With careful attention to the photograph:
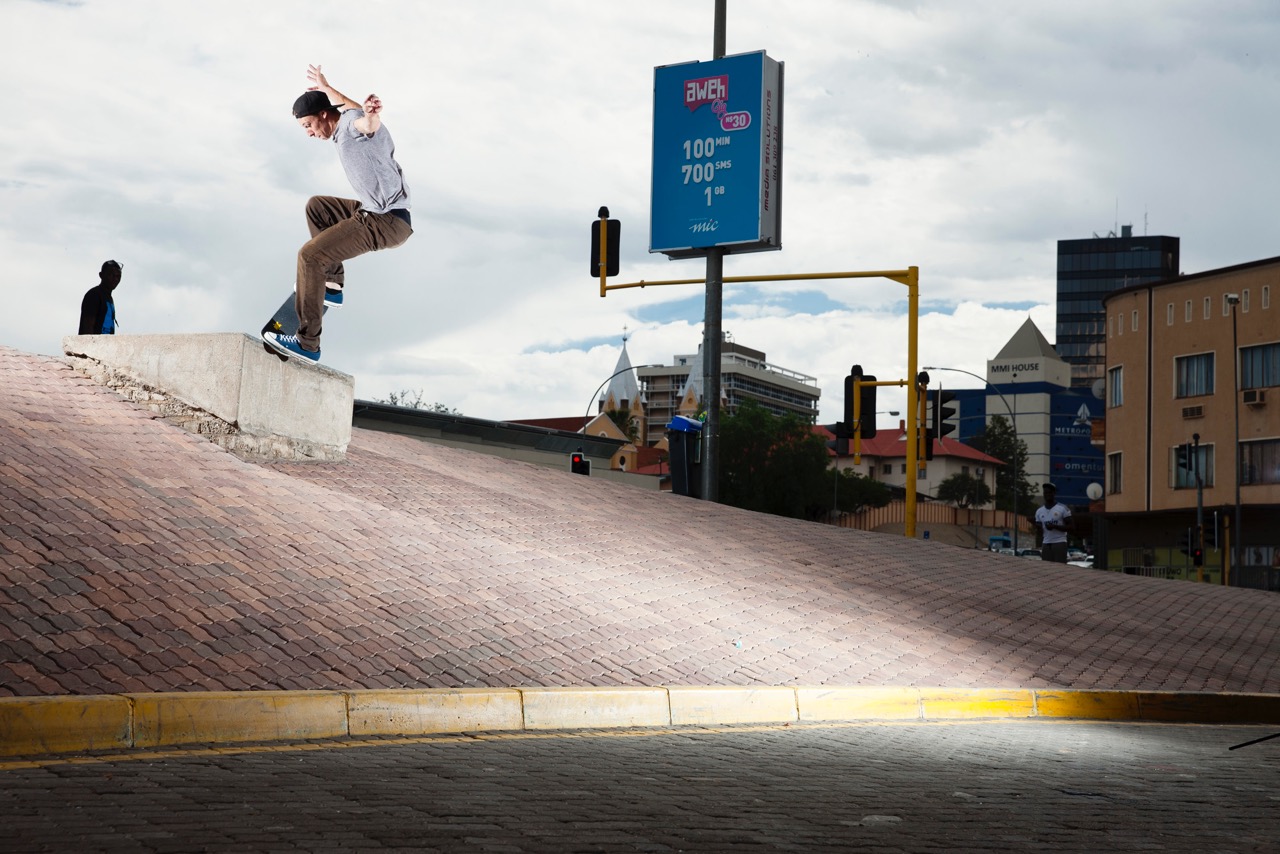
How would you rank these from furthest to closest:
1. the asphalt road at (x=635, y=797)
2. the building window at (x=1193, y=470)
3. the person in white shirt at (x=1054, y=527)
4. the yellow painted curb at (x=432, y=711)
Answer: the building window at (x=1193, y=470)
the person in white shirt at (x=1054, y=527)
the yellow painted curb at (x=432, y=711)
the asphalt road at (x=635, y=797)

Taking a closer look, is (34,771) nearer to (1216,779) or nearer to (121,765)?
(121,765)

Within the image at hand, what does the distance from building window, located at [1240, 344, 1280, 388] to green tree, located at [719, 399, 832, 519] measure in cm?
3295

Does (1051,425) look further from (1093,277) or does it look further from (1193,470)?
(1193,470)

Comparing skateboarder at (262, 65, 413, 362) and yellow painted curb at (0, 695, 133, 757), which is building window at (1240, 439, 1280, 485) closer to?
skateboarder at (262, 65, 413, 362)

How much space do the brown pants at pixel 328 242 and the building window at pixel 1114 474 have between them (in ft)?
178

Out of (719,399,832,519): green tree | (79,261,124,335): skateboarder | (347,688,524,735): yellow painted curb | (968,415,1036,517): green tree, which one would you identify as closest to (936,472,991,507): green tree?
(968,415,1036,517): green tree

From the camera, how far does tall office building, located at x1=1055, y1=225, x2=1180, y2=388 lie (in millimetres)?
181750

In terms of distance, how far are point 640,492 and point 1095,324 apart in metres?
181

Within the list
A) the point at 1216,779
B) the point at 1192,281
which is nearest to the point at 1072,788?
the point at 1216,779

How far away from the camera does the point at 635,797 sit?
5.73 m

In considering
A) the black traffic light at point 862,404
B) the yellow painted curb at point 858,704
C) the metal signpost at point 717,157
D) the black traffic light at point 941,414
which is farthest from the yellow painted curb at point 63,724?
the black traffic light at point 941,414

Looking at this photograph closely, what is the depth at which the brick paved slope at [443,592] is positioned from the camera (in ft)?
26.2

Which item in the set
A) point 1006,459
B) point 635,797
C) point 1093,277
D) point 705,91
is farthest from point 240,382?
point 1093,277

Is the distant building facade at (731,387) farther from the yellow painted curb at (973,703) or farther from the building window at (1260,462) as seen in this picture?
the yellow painted curb at (973,703)
